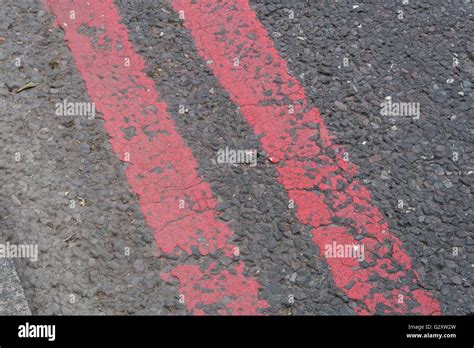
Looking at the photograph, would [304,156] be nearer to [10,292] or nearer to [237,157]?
[237,157]

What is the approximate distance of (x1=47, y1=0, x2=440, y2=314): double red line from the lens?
2461 mm

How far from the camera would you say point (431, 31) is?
3.12 m

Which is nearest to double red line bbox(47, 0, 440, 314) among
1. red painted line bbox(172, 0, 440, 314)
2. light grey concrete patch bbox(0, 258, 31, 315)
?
Answer: red painted line bbox(172, 0, 440, 314)

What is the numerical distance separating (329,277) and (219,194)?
0.56 meters

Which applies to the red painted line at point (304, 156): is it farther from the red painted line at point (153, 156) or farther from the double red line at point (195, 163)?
the red painted line at point (153, 156)

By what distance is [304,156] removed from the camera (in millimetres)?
2789

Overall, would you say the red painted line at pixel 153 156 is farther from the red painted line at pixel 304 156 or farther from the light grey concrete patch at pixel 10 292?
Result: the light grey concrete patch at pixel 10 292

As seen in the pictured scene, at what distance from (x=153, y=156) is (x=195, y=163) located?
A: 7.3 inches

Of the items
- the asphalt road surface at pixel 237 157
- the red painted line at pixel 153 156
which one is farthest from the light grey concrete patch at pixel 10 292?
the red painted line at pixel 153 156

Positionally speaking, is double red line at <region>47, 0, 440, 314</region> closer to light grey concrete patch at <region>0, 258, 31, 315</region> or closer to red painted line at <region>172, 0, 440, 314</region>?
red painted line at <region>172, 0, 440, 314</region>

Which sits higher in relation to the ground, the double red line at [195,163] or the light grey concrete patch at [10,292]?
the double red line at [195,163]

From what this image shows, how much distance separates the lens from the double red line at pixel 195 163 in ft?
8.07
